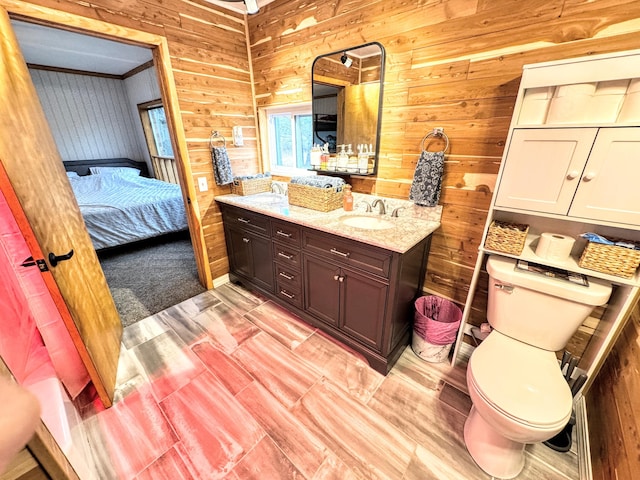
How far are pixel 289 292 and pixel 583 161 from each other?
1.92m

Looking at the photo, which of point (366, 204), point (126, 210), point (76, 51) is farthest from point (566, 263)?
point (76, 51)

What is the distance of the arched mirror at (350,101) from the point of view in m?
1.82

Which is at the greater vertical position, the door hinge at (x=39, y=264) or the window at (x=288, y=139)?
the window at (x=288, y=139)

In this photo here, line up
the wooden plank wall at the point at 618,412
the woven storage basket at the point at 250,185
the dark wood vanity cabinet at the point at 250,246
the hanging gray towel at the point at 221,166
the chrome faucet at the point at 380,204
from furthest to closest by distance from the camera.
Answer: the woven storage basket at the point at 250,185, the hanging gray towel at the point at 221,166, the dark wood vanity cabinet at the point at 250,246, the chrome faucet at the point at 380,204, the wooden plank wall at the point at 618,412

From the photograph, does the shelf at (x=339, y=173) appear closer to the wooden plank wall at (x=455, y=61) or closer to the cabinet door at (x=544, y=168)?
the wooden plank wall at (x=455, y=61)

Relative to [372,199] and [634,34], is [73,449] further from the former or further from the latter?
[634,34]

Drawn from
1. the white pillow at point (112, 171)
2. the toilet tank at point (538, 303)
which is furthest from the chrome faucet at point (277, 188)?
the white pillow at point (112, 171)

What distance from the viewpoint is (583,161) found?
3.66ft

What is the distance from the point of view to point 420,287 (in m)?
1.94

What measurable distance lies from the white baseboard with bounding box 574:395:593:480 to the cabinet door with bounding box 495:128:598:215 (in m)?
1.12

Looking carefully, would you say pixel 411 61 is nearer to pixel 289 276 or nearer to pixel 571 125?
pixel 571 125

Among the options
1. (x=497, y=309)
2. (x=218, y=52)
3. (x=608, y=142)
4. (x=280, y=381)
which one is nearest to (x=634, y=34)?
(x=608, y=142)

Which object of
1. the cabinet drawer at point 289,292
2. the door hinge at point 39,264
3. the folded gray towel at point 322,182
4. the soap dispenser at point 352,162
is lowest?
the cabinet drawer at point 289,292

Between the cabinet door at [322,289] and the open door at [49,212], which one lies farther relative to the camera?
the cabinet door at [322,289]
